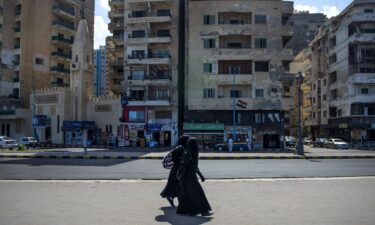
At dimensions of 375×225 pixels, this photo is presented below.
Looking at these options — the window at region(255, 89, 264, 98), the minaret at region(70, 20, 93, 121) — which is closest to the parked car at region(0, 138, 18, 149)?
the minaret at region(70, 20, 93, 121)

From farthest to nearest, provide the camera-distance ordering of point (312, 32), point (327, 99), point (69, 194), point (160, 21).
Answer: point (312, 32) → point (327, 99) → point (160, 21) → point (69, 194)

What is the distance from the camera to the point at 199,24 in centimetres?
5078

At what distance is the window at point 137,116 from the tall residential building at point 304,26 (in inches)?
1910

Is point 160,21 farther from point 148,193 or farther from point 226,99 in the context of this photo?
point 148,193

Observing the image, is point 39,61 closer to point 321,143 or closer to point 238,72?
point 238,72

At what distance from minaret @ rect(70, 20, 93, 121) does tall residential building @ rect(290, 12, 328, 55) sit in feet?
162

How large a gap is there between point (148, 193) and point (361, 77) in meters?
50.3

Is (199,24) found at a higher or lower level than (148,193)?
higher

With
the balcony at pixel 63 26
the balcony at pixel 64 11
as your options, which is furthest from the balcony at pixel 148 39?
the balcony at pixel 64 11

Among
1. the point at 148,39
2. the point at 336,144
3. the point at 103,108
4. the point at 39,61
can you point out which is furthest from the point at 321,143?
the point at 39,61

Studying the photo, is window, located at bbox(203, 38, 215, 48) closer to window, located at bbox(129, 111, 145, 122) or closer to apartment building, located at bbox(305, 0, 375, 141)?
window, located at bbox(129, 111, 145, 122)

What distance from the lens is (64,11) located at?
65000 mm

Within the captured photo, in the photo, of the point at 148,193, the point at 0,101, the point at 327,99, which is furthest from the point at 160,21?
the point at 148,193

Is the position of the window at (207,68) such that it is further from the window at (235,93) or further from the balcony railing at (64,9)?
the balcony railing at (64,9)
